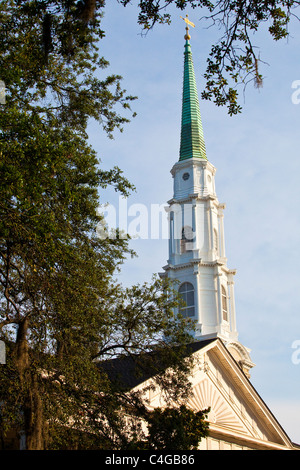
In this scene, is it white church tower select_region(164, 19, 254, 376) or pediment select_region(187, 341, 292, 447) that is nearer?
pediment select_region(187, 341, 292, 447)

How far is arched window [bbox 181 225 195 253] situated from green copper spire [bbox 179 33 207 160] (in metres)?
5.99

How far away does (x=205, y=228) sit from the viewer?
48438mm

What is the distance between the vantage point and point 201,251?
157ft

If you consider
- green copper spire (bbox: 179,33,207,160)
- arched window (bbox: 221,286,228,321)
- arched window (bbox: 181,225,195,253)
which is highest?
green copper spire (bbox: 179,33,207,160)

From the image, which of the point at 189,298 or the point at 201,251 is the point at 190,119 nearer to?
the point at 201,251

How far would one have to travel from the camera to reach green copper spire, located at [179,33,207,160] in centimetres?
5148

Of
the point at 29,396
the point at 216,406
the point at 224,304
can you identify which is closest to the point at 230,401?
the point at 216,406

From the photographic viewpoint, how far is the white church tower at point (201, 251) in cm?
4631

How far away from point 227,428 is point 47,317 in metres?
14.9

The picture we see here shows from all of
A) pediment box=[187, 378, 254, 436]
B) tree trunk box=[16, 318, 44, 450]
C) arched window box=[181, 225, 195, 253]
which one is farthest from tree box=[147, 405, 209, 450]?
arched window box=[181, 225, 195, 253]

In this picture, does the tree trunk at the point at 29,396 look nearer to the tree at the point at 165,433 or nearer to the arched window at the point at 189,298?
the tree at the point at 165,433

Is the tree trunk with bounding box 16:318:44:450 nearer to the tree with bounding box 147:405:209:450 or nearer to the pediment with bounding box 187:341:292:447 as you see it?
the tree with bounding box 147:405:209:450
